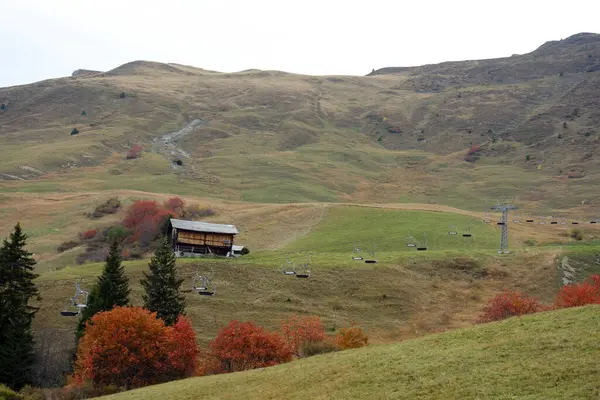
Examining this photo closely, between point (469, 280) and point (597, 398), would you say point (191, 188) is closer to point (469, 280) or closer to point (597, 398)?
point (469, 280)

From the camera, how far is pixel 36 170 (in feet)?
545

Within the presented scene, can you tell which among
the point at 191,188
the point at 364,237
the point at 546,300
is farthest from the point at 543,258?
the point at 191,188

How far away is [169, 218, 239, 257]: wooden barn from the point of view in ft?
295

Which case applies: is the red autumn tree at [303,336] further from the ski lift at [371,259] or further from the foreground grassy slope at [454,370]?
the ski lift at [371,259]

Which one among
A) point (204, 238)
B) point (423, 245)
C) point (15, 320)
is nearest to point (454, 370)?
point (15, 320)

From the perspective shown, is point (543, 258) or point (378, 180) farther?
point (378, 180)

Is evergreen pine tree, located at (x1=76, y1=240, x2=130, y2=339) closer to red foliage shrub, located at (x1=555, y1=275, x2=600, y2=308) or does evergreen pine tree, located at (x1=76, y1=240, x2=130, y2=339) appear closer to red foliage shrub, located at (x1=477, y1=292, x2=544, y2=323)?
red foliage shrub, located at (x1=477, y1=292, x2=544, y2=323)

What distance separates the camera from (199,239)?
91000 mm

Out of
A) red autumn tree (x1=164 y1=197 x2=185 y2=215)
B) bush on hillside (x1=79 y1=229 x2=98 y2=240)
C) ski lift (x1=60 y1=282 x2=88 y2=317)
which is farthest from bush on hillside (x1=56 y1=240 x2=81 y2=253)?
ski lift (x1=60 y1=282 x2=88 y2=317)

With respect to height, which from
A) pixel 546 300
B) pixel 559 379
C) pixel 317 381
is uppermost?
pixel 559 379

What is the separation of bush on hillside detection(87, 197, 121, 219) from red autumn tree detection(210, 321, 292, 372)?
7406 cm

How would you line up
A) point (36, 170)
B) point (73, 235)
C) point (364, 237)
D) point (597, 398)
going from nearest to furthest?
point (597, 398) → point (364, 237) → point (73, 235) → point (36, 170)

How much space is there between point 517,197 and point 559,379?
135 meters

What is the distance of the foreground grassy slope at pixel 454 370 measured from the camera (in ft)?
87.9
